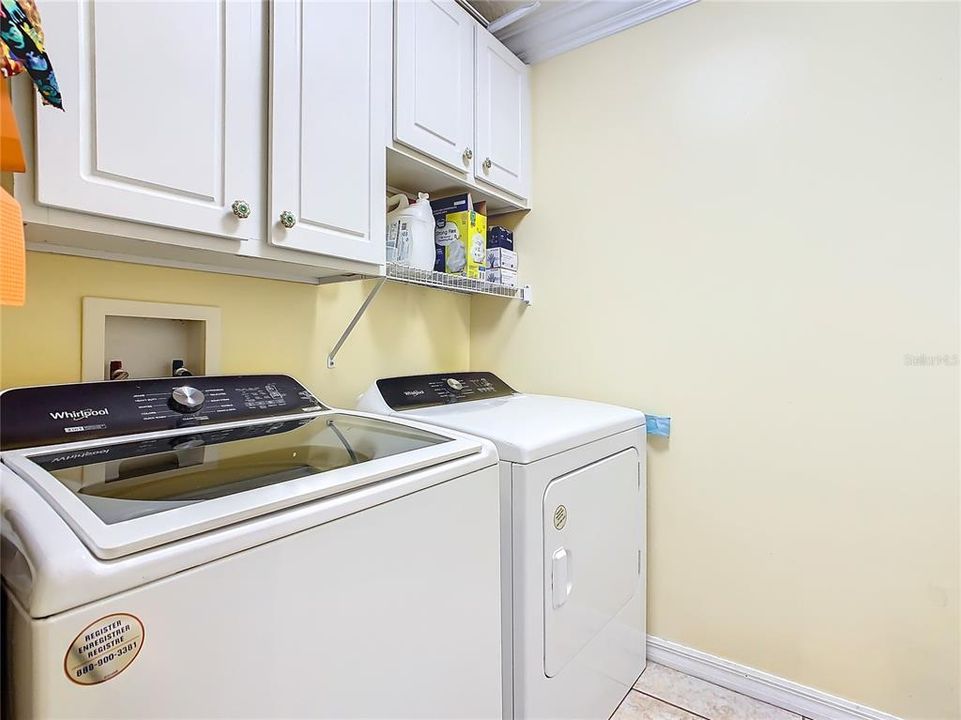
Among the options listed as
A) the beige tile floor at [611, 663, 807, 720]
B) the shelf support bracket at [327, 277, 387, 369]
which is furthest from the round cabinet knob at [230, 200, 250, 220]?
the beige tile floor at [611, 663, 807, 720]

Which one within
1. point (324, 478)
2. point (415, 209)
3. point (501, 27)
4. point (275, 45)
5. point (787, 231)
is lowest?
point (324, 478)

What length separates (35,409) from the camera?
99 cm

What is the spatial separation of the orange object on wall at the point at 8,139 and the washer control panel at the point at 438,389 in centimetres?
103

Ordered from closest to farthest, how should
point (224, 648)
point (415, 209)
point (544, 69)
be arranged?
point (224, 648) < point (415, 209) < point (544, 69)

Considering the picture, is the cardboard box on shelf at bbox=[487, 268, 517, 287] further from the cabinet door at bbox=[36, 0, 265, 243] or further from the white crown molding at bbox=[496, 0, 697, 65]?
the cabinet door at bbox=[36, 0, 265, 243]

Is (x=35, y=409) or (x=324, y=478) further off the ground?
(x=35, y=409)

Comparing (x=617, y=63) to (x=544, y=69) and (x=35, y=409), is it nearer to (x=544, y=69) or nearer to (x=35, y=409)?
(x=544, y=69)

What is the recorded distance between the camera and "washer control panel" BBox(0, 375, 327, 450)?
3.18 feet

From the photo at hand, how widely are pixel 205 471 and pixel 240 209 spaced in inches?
23.5

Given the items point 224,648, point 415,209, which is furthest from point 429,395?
point 224,648

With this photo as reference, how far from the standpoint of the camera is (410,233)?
179 centimetres

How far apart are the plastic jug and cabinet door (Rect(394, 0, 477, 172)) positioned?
20 cm

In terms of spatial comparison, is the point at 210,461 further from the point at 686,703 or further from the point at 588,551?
the point at 686,703

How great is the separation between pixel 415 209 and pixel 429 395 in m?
0.68
